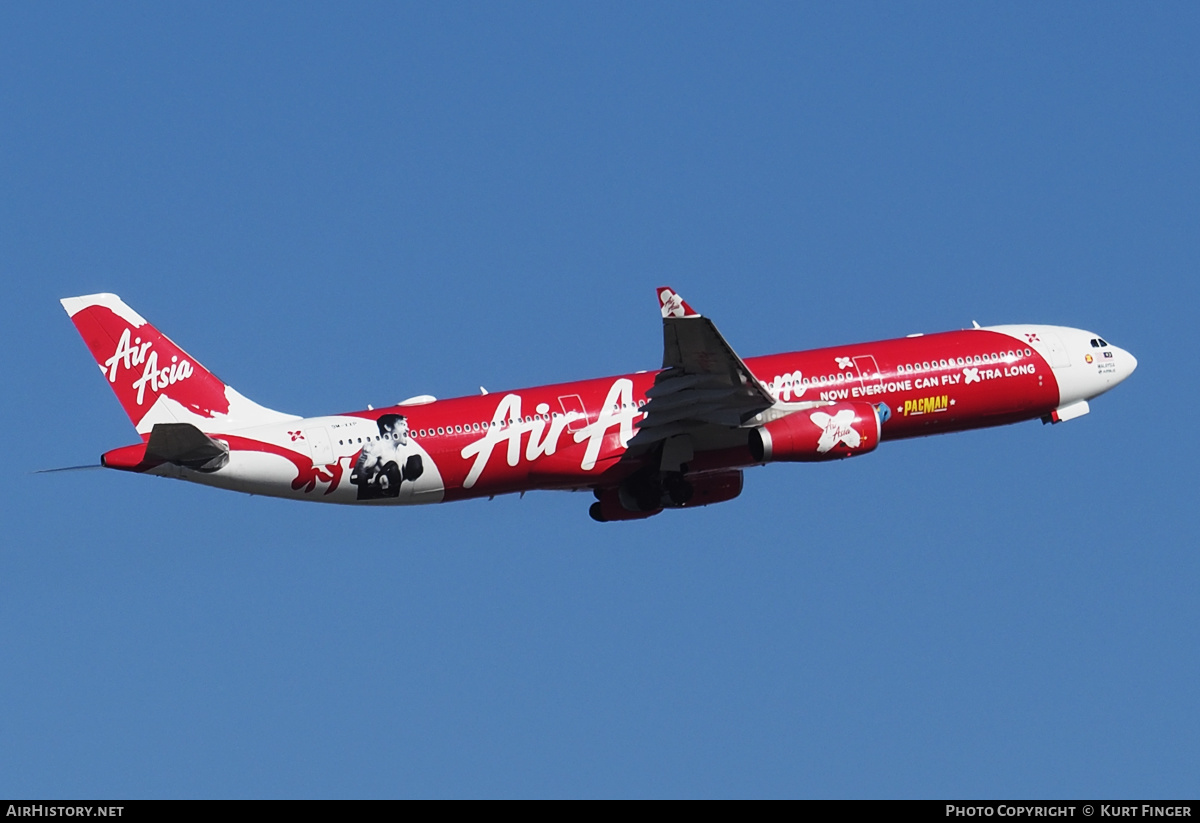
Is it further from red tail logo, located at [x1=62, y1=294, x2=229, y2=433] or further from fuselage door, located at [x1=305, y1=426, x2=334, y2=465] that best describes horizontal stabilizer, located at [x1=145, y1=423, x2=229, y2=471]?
red tail logo, located at [x1=62, y1=294, x2=229, y2=433]

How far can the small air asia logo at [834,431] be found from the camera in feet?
164

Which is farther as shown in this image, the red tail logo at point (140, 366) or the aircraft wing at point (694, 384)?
the red tail logo at point (140, 366)

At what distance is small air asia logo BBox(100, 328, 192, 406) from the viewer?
A: 49000 mm

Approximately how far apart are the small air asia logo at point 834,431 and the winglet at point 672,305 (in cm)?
636

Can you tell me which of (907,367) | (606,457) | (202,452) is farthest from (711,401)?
(202,452)

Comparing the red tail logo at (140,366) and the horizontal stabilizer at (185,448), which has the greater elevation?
the red tail logo at (140,366)

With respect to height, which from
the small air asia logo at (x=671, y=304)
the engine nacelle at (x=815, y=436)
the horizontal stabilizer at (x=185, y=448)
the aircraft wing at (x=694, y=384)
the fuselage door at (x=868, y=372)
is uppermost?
the fuselage door at (x=868, y=372)

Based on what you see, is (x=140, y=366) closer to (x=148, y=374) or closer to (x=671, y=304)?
(x=148, y=374)

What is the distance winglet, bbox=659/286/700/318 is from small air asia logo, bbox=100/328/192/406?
551 inches

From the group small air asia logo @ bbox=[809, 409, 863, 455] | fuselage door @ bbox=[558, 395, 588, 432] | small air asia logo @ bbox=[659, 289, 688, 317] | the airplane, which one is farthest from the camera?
fuselage door @ bbox=[558, 395, 588, 432]

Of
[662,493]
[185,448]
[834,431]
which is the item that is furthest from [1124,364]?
[185,448]

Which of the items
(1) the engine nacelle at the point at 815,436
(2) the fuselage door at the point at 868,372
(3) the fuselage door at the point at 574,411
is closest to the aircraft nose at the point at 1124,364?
(2) the fuselage door at the point at 868,372

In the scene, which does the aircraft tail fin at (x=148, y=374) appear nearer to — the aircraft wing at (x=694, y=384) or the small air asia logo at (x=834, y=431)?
the aircraft wing at (x=694, y=384)

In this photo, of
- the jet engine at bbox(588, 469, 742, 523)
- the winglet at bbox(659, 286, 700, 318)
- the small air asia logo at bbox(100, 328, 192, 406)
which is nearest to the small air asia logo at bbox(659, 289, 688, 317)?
the winglet at bbox(659, 286, 700, 318)
